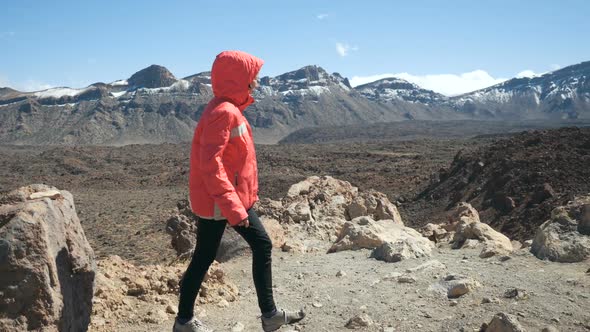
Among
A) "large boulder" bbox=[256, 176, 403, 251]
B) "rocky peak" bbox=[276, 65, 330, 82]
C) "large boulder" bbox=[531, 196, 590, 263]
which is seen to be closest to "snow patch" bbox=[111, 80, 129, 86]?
"rocky peak" bbox=[276, 65, 330, 82]

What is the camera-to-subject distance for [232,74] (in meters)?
3.17

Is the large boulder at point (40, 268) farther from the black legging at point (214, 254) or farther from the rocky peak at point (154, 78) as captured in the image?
the rocky peak at point (154, 78)

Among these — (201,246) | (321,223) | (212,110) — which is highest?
(212,110)

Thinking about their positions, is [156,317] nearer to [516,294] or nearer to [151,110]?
[516,294]

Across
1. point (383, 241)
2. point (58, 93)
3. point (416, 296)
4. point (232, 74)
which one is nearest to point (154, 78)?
point (58, 93)

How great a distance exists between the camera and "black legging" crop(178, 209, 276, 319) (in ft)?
10.3

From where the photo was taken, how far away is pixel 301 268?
5.33 metres

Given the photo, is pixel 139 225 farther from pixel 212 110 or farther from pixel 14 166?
pixel 14 166

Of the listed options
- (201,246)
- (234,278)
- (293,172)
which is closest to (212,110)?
(201,246)

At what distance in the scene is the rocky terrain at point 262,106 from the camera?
9788 centimetres

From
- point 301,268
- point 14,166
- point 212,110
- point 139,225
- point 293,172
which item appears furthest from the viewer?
point 14,166

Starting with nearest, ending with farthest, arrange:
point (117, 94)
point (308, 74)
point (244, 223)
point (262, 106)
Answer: point (244, 223) → point (117, 94) → point (262, 106) → point (308, 74)

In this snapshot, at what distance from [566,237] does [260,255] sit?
3.39 metres

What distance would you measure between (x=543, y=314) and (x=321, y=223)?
485 cm
